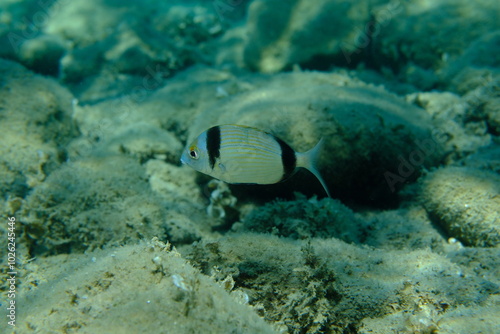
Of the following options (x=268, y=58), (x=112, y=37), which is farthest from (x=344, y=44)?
(x=112, y=37)

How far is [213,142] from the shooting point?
2170 millimetres

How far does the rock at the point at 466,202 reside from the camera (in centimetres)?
337

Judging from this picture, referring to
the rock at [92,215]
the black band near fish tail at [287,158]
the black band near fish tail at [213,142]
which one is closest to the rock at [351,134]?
the rock at [92,215]

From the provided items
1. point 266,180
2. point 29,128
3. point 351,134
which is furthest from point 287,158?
point 29,128

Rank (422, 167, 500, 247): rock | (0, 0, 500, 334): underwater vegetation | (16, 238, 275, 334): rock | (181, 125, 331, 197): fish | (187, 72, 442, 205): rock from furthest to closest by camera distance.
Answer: (187, 72, 442, 205): rock, (422, 167, 500, 247): rock, (181, 125, 331, 197): fish, (0, 0, 500, 334): underwater vegetation, (16, 238, 275, 334): rock

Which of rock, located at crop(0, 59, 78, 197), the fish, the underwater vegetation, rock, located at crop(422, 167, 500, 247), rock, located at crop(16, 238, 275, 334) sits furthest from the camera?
rock, located at crop(0, 59, 78, 197)

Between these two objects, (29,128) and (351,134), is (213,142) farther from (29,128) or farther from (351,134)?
(29,128)

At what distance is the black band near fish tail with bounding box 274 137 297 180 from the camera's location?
7.16 ft

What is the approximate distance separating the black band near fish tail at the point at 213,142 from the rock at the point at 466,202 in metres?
3.16

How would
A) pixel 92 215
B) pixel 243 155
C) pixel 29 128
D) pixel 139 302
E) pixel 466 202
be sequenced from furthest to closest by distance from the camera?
pixel 29 128, pixel 466 202, pixel 92 215, pixel 243 155, pixel 139 302

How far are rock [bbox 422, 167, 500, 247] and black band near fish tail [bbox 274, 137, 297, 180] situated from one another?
263 centimetres

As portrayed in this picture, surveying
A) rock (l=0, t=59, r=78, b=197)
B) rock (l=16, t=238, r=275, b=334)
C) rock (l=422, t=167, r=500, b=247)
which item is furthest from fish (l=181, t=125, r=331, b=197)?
rock (l=0, t=59, r=78, b=197)

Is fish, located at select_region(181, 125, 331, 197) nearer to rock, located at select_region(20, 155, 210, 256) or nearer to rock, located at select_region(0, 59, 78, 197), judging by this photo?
rock, located at select_region(20, 155, 210, 256)

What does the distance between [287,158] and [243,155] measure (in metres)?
0.33
